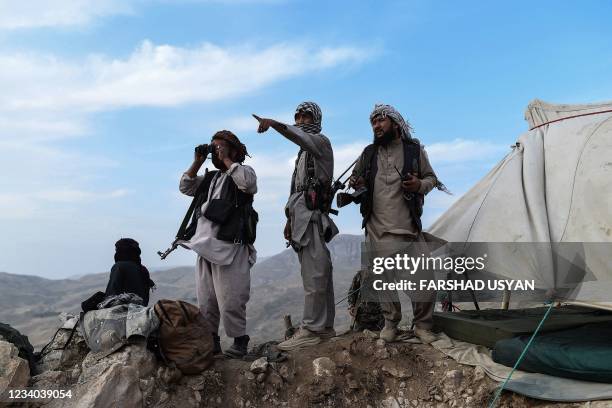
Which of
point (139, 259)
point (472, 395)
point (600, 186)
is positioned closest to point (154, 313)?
point (139, 259)

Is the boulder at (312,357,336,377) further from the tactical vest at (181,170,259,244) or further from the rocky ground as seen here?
the tactical vest at (181,170,259,244)

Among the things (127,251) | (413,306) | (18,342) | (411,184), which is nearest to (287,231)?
(411,184)

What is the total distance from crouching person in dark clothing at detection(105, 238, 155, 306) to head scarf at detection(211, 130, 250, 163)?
126cm

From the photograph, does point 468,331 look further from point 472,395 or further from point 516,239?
point 516,239

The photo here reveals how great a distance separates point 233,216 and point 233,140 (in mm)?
588

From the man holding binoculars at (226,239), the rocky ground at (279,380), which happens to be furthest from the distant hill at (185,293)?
the rocky ground at (279,380)

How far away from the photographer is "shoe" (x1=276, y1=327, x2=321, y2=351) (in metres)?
3.67

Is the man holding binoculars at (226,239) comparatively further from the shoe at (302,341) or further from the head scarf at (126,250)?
the head scarf at (126,250)

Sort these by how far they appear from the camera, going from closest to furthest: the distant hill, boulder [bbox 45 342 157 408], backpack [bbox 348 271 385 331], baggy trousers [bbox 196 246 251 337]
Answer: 1. boulder [bbox 45 342 157 408]
2. baggy trousers [bbox 196 246 251 337]
3. backpack [bbox 348 271 385 331]
4. the distant hill

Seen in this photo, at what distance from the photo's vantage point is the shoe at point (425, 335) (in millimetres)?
3727

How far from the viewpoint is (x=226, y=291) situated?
3.57 m

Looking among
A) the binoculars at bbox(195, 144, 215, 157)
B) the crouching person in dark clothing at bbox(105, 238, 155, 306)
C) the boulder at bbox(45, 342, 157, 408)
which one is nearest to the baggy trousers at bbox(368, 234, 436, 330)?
the binoculars at bbox(195, 144, 215, 157)

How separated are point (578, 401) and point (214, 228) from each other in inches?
100

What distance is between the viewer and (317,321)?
3.77 m
